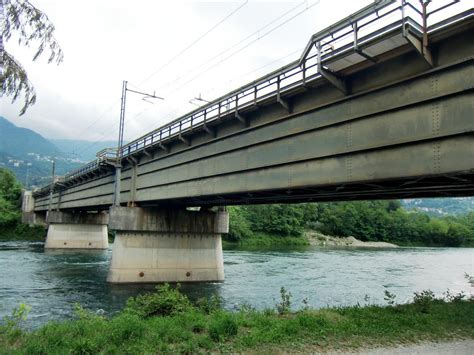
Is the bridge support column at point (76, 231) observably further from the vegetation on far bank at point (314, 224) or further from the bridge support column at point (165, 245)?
the bridge support column at point (165, 245)

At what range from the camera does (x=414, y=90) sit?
11.2 m

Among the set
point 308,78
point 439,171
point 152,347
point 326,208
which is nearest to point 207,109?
point 308,78

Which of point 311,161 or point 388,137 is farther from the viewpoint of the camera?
point 311,161

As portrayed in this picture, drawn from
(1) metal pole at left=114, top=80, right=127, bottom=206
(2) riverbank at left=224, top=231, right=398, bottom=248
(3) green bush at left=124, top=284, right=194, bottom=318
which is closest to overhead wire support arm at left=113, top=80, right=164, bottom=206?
(1) metal pole at left=114, top=80, right=127, bottom=206

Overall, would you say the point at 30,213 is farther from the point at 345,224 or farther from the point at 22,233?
the point at 345,224

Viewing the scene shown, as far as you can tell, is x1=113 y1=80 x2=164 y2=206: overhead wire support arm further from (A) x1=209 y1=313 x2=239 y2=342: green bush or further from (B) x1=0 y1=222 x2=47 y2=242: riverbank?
(B) x1=0 y1=222 x2=47 y2=242: riverbank

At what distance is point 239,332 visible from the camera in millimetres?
9516

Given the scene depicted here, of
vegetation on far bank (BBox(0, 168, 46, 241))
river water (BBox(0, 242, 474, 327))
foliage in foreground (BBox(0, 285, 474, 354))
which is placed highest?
vegetation on far bank (BBox(0, 168, 46, 241))

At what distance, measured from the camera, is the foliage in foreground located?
8.41 meters

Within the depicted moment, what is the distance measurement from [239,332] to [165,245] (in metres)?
21.0

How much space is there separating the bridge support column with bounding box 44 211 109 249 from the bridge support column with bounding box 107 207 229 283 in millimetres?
38321

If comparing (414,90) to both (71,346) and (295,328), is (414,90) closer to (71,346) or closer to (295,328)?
(295,328)

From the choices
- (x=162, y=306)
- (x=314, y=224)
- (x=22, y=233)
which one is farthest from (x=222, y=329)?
(x=314, y=224)

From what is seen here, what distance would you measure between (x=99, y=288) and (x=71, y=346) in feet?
64.5
